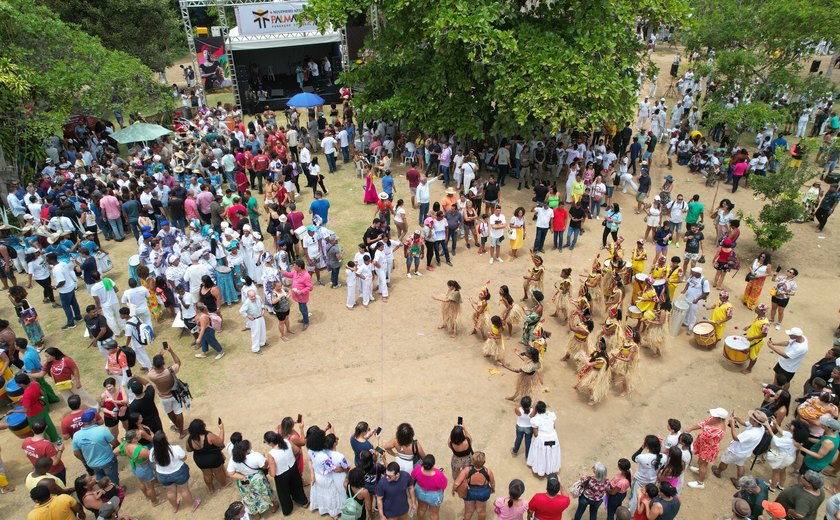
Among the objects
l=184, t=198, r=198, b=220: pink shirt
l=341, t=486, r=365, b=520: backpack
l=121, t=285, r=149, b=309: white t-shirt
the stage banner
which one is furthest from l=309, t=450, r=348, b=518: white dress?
the stage banner

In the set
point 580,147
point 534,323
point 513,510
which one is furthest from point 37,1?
point 513,510

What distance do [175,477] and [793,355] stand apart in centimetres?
926

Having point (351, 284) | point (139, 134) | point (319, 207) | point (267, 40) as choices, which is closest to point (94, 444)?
point (351, 284)

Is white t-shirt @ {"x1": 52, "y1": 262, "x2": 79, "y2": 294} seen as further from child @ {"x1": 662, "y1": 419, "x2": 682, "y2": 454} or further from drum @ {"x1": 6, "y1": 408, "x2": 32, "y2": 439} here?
child @ {"x1": 662, "y1": 419, "x2": 682, "y2": 454}

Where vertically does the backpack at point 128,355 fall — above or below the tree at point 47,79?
below

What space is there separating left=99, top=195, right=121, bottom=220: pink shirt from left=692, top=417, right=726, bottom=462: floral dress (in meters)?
13.6

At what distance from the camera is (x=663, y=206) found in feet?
47.5

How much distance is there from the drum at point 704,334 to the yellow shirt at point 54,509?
33.4ft

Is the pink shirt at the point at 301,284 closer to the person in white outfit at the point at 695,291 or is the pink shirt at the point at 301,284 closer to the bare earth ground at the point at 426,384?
the bare earth ground at the point at 426,384

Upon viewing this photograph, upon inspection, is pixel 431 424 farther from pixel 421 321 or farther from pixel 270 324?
pixel 270 324

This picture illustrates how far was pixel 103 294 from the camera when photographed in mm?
10383

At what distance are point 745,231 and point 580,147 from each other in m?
5.03

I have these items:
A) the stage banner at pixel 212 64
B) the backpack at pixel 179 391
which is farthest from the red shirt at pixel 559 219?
the stage banner at pixel 212 64

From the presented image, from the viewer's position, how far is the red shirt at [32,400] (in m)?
7.82
